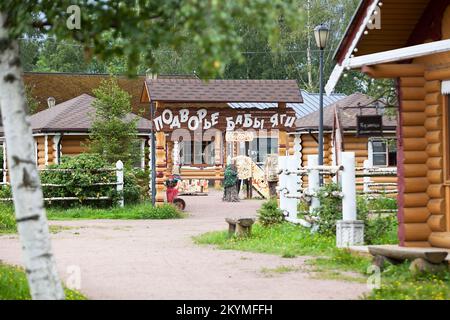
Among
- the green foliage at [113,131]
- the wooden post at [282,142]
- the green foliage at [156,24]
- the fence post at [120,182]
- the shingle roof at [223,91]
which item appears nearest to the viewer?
the green foliage at [156,24]

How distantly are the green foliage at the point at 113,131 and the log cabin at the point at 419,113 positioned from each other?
20.1 meters

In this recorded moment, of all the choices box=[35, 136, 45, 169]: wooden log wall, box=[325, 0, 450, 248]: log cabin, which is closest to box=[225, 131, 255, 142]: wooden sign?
box=[35, 136, 45, 169]: wooden log wall

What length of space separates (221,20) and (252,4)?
19.3 inches

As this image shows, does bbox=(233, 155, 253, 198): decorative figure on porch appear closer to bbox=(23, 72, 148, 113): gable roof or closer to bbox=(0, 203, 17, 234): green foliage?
bbox=(23, 72, 148, 113): gable roof

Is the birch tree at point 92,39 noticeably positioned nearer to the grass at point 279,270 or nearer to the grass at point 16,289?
the grass at point 16,289

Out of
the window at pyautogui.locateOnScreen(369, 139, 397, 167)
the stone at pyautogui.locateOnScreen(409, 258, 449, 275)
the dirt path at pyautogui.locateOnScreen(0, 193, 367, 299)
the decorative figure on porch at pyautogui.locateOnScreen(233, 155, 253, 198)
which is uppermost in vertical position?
the window at pyautogui.locateOnScreen(369, 139, 397, 167)

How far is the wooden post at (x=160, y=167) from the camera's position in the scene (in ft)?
97.0

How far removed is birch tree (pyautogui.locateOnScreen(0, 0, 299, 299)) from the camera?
314 inches

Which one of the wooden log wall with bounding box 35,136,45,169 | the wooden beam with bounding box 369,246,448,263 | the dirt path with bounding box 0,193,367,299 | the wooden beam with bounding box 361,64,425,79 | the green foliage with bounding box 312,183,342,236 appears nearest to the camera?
the dirt path with bounding box 0,193,367,299

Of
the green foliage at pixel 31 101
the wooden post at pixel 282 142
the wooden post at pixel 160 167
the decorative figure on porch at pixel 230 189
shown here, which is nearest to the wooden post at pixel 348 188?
the wooden post at pixel 160 167

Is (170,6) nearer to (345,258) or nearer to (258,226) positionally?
(345,258)

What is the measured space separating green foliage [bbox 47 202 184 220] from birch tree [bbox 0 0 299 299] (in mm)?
18167

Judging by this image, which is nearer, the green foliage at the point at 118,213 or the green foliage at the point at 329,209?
the green foliage at the point at 329,209
